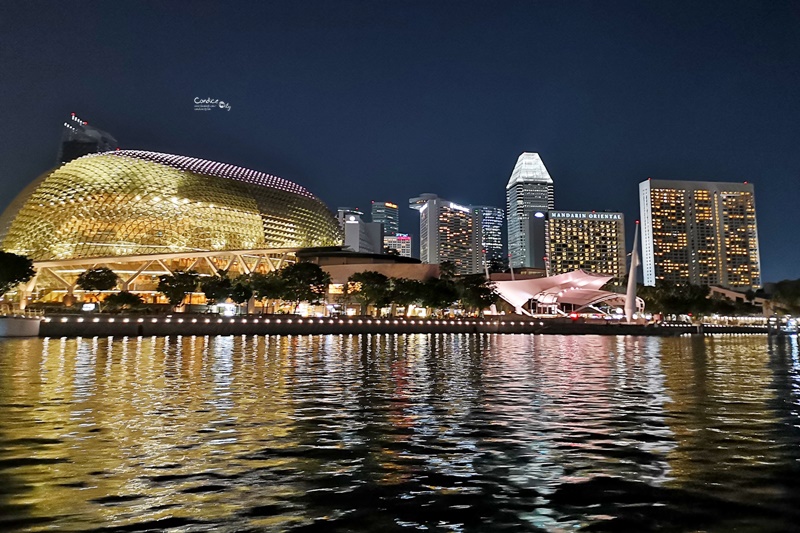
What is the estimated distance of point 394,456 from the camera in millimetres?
9617

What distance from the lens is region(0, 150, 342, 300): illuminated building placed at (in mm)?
92750

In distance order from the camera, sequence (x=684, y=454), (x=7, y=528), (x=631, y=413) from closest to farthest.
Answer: (x=7, y=528) → (x=684, y=454) → (x=631, y=413)

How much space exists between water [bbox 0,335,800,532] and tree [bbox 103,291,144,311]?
6451 centimetres

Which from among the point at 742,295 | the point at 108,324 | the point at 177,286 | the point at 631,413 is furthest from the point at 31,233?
the point at 742,295

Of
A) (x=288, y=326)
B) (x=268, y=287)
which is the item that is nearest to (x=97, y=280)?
(x=268, y=287)

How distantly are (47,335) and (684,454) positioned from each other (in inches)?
2491

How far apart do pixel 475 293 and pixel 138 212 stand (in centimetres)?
5338

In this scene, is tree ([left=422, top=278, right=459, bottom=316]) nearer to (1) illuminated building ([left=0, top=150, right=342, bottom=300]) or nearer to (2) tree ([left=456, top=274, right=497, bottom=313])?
(2) tree ([left=456, top=274, right=497, bottom=313])

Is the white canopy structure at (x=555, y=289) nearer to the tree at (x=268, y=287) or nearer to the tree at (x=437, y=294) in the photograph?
the tree at (x=437, y=294)

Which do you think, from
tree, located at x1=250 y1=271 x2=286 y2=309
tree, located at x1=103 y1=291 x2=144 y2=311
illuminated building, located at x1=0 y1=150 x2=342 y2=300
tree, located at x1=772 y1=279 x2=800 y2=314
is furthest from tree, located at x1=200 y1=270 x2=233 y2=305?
tree, located at x1=772 y1=279 x2=800 y2=314

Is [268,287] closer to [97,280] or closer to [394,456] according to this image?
[97,280]

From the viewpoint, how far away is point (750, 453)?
9852 millimetres

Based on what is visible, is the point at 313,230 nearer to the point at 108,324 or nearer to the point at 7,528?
the point at 108,324

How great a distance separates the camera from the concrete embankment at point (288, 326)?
62.5 meters
